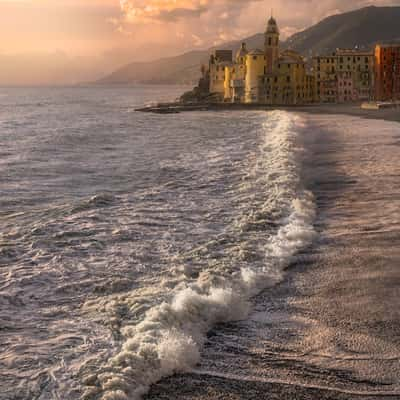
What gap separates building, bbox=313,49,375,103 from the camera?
102562mm

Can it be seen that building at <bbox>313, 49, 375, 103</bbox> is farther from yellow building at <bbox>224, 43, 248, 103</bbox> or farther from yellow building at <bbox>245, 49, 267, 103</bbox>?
yellow building at <bbox>224, 43, 248, 103</bbox>

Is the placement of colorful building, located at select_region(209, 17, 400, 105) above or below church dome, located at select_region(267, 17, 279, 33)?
below

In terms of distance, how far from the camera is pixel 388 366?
18.3 ft

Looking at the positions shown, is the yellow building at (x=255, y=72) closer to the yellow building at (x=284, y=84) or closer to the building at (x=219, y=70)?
the yellow building at (x=284, y=84)

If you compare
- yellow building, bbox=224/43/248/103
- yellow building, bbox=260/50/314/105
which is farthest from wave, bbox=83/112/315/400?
yellow building, bbox=224/43/248/103

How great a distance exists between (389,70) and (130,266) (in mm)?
98077

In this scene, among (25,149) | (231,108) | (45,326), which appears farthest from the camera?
(231,108)

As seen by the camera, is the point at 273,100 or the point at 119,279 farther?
the point at 273,100

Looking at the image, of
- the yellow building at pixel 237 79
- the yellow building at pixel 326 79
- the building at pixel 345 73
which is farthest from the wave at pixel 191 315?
the building at pixel 345 73

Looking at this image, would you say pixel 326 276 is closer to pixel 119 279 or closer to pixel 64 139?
pixel 119 279

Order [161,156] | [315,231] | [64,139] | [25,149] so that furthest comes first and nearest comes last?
[64,139], [25,149], [161,156], [315,231]

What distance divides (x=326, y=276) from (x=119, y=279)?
3.20 meters

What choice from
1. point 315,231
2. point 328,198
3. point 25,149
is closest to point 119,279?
point 315,231

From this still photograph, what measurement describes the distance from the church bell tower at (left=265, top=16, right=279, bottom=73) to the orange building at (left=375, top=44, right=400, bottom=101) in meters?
18.5
